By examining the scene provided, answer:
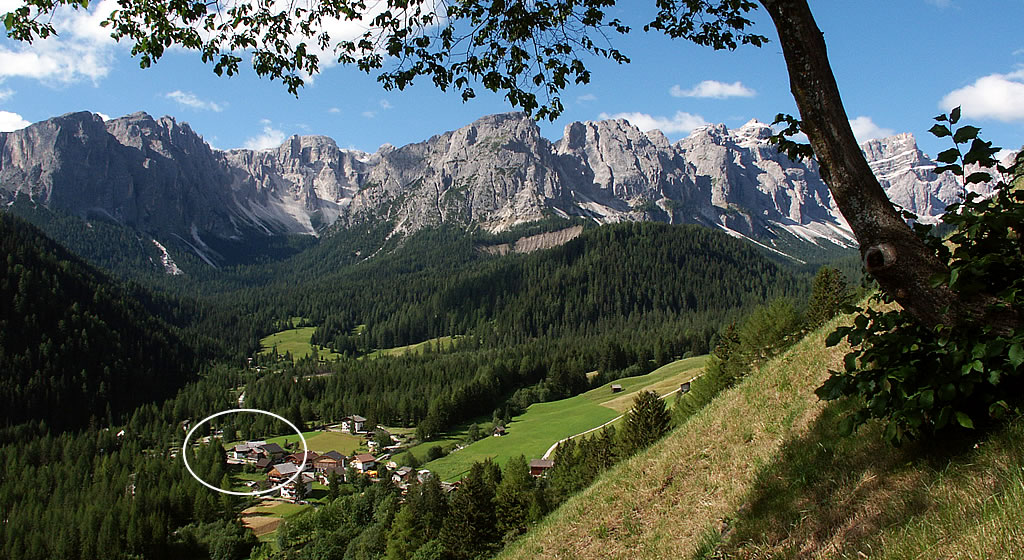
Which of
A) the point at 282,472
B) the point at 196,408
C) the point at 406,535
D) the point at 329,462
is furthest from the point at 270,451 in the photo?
the point at 406,535

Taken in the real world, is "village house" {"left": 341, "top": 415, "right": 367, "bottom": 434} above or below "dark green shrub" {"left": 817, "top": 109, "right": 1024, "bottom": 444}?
below

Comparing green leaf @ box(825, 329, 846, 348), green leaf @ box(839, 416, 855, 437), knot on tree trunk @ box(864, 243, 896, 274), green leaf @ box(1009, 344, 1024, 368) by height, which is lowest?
green leaf @ box(839, 416, 855, 437)

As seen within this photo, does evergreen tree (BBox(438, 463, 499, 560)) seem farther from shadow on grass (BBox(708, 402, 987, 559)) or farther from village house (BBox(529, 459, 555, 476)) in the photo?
shadow on grass (BBox(708, 402, 987, 559))

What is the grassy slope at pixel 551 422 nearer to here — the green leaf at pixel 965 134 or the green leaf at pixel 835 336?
the green leaf at pixel 835 336

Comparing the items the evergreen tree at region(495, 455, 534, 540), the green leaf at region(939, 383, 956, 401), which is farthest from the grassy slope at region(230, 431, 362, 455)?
the green leaf at region(939, 383, 956, 401)

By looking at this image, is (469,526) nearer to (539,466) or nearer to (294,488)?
(539,466)

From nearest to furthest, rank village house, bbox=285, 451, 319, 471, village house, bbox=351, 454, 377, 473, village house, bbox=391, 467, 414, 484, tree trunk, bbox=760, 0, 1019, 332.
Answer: tree trunk, bbox=760, 0, 1019, 332
village house, bbox=391, 467, 414, 484
village house, bbox=351, 454, 377, 473
village house, bbox=285, 451, 319, 471

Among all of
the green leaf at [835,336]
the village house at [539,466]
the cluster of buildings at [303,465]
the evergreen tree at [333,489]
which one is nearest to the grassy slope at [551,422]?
the cluster of buildings at [303,465]
